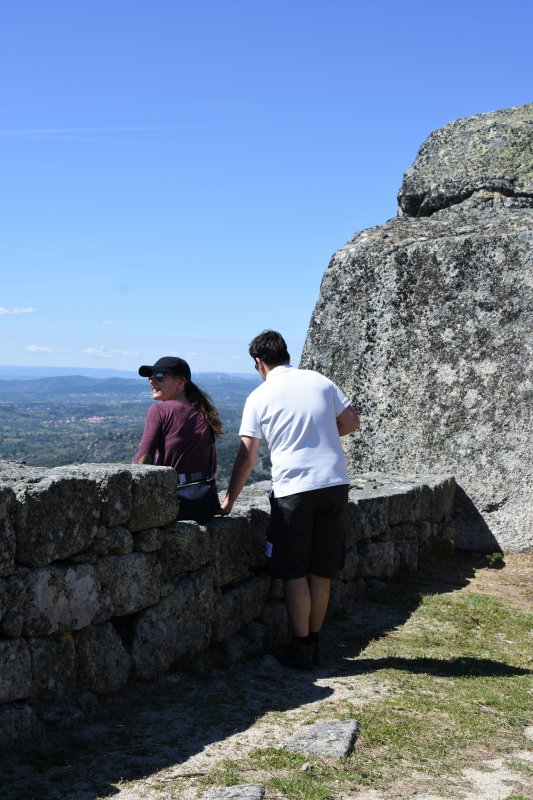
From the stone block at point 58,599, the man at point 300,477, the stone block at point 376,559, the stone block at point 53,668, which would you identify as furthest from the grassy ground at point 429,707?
the stone block at point 58,599

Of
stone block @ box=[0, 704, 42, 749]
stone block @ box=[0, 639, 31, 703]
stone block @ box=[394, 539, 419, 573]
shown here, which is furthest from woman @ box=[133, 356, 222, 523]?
stone block @ box=[394, 539, 419, 573]

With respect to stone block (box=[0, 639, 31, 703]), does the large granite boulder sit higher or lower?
higher

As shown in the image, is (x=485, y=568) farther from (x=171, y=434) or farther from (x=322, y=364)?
(x=171, y=434)

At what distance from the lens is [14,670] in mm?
4570

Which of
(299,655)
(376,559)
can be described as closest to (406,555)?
(376,559)

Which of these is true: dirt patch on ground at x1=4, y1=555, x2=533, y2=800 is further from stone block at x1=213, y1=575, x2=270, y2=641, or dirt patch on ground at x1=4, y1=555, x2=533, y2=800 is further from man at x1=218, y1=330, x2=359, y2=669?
man at x1=218, y1=330, x2=359, y2=669

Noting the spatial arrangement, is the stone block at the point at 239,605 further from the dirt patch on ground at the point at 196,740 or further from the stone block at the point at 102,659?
the stone block at the point at 102,659

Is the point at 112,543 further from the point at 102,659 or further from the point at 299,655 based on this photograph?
the point at 299,655

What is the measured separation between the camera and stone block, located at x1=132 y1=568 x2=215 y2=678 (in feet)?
18.0

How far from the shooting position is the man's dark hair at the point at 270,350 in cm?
633

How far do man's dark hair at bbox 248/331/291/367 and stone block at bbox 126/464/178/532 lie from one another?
1091mm

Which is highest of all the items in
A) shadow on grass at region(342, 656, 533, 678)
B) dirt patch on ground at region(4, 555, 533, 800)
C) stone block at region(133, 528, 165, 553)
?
stone block at region(133, 528, 165, 553)

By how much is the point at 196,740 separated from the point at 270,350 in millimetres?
2664

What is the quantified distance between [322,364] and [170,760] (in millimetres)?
7424
